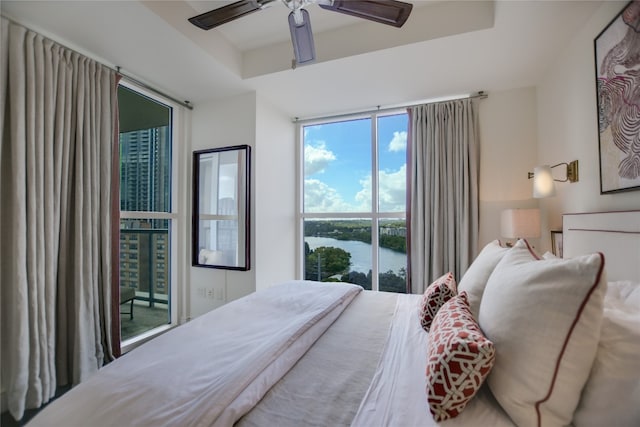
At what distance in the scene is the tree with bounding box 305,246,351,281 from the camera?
3.45 meters

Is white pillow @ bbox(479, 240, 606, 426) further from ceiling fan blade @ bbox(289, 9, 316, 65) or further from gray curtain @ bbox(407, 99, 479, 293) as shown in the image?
gray curtain @ bbox(407, 99, 479, 293)

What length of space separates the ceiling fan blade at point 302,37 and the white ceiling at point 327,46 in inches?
15.9

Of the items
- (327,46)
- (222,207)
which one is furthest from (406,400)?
(222,207)

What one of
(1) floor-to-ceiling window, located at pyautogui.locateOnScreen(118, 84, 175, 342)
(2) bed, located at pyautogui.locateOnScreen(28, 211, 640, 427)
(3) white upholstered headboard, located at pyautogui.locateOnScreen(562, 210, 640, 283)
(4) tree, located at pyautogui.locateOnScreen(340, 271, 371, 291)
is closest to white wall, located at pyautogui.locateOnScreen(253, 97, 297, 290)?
(4) tree, located at pyautogui.locateOnScreen(340, 271, 371, 291)

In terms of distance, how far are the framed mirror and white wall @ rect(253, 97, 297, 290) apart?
0.13m

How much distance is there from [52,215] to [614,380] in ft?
8.85

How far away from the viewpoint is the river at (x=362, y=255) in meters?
3.18

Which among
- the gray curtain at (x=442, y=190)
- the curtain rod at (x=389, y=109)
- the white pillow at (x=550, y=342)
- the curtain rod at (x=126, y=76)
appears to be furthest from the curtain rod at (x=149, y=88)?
the white pillow at (x=550, y=342)

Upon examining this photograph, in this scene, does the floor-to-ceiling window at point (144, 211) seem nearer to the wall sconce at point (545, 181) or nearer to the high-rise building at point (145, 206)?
the high-rise building at point (145, 206)

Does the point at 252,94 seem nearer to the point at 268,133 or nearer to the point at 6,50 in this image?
the point at 268,133

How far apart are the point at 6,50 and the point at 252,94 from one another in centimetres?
167

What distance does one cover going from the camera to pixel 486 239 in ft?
9.03

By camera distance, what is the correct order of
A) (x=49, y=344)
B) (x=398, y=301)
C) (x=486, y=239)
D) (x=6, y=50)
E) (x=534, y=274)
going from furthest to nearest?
(x=486, y=239) → (x=398, y=301) → (x=49, y=344) → (x=6, y=50) → (x=534, y=274)

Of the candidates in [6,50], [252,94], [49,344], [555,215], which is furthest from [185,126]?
[555,215]
